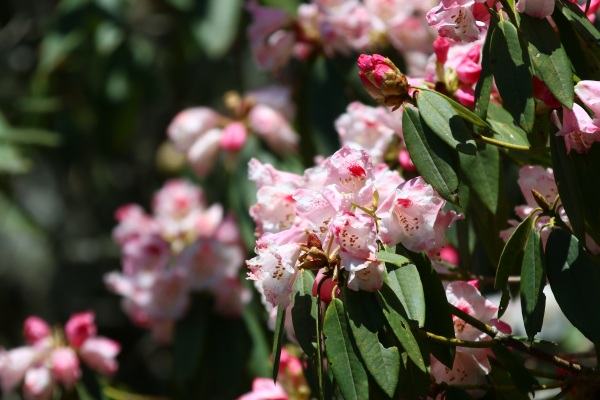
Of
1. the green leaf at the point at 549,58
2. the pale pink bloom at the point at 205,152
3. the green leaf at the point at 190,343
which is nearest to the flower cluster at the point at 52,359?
the green leaf at the point at 190,343

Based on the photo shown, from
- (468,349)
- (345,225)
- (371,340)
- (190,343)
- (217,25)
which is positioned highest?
(217,25)

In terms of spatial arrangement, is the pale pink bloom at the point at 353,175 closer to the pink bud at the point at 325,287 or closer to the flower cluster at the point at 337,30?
the pink bud at the point at 325,287

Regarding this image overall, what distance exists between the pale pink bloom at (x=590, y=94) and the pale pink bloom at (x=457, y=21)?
12 cm

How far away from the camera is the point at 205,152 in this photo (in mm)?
2027

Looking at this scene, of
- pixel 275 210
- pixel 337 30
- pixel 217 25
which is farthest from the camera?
pixel 217 25

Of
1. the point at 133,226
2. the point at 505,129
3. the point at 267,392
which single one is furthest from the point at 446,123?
the point at 133,226

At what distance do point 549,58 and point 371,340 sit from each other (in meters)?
0.32

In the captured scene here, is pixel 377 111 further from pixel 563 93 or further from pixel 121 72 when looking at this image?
pixel 121 72

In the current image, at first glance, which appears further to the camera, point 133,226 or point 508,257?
point 133,226

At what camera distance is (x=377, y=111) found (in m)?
1.29

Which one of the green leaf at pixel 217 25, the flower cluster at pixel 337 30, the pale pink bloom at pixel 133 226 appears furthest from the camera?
the green leaf at pixel 217 25

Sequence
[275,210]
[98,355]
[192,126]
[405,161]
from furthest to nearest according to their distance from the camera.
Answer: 1. [192,126]
2. [98,355]
3. [405,161]
4. [275,210]

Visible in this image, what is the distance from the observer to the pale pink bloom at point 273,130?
2.00 m

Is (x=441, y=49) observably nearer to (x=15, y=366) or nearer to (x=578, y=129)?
(x=578, y=129)
